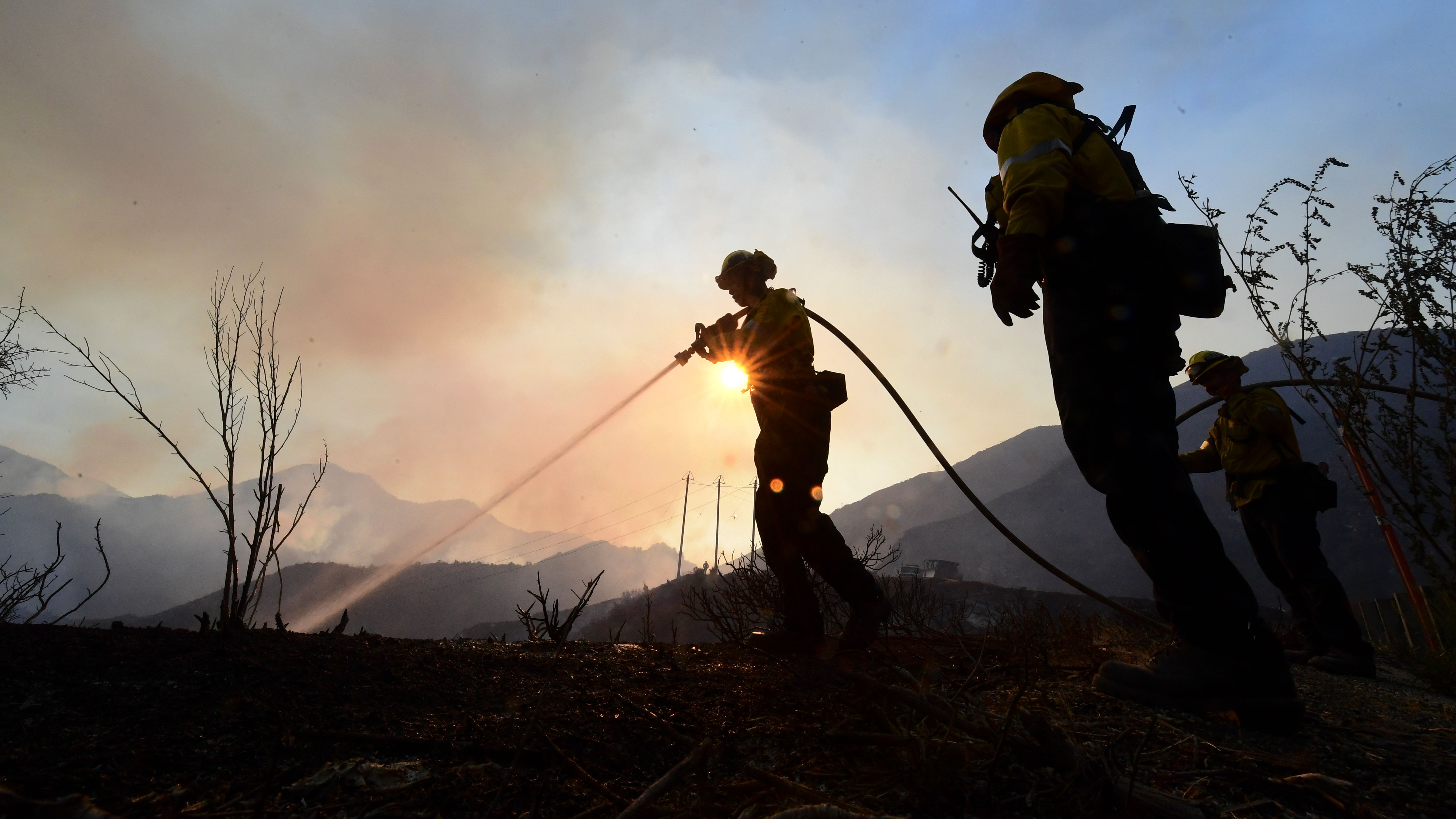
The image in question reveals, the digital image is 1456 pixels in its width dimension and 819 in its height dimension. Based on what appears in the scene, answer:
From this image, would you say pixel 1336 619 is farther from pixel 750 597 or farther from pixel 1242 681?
pixel 750 597

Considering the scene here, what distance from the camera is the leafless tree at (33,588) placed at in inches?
130

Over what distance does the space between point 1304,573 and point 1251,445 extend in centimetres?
88

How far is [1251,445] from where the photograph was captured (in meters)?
4.34

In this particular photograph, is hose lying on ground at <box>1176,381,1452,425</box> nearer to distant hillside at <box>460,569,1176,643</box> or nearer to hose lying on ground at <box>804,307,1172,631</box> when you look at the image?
hose lying on ground at <box>804,307,1172,631</box>

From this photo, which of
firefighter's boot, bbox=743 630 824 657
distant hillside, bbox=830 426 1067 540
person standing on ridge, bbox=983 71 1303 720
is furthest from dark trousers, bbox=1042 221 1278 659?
distant hillside, bbox=830 426 1067 540

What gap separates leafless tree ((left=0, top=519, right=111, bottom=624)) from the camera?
331cm

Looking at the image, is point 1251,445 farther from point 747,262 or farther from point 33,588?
point 33,588

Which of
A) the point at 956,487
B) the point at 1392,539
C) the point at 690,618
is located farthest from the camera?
the point at 956,487

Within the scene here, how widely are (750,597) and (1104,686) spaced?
12.9ft

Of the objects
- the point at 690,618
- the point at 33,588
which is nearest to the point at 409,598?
the point at 690,618

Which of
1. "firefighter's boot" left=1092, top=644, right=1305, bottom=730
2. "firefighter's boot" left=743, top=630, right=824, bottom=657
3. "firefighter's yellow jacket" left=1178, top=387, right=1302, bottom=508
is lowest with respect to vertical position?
"firefighter's boot" left=1092, top=644, right=1305, bottom=730

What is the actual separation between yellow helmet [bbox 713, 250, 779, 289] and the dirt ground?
8.03 ft

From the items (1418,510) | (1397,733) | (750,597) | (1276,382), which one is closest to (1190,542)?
(1397,733)

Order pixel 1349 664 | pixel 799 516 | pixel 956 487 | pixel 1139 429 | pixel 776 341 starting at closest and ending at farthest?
pixel 1139 429 < pixel 799 516 < pixel 776 341 < pixel 1349 664 < pixel 956 487
